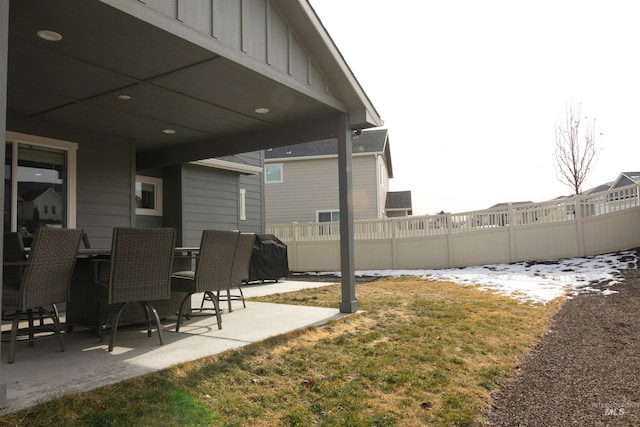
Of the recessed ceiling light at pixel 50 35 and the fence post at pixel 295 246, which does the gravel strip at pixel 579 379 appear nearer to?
the recessed ceiling light at pixel 50 35

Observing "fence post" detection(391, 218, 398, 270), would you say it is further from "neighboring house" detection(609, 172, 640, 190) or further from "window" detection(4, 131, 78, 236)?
"neighboring house" detection(609, 172, 640, 190)

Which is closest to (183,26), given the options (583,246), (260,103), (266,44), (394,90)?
(266,44)

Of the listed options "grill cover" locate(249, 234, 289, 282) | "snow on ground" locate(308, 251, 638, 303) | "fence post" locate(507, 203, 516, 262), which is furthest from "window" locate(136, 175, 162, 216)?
"fence post" locate(507, 203, 516, 262)

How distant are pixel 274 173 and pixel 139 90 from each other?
53.1 feet

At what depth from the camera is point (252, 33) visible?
14.6 feet

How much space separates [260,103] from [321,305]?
9.74 feet

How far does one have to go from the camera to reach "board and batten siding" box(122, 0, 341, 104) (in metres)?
3.71

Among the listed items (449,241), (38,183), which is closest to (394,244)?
(449,241)

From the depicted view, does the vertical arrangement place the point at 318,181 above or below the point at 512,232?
above

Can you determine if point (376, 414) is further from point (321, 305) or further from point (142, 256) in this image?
point (321, 305)

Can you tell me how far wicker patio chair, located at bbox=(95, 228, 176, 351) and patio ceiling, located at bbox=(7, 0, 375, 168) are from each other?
1618mm

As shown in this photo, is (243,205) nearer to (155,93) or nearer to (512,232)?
(512,232)

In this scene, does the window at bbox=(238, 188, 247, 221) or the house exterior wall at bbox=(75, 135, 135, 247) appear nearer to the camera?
the house exterior wall at bbox=(75, 135, 135, 247)

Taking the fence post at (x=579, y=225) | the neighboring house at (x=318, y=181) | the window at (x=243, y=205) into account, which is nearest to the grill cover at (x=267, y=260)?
the window at (x=243, y=205)
